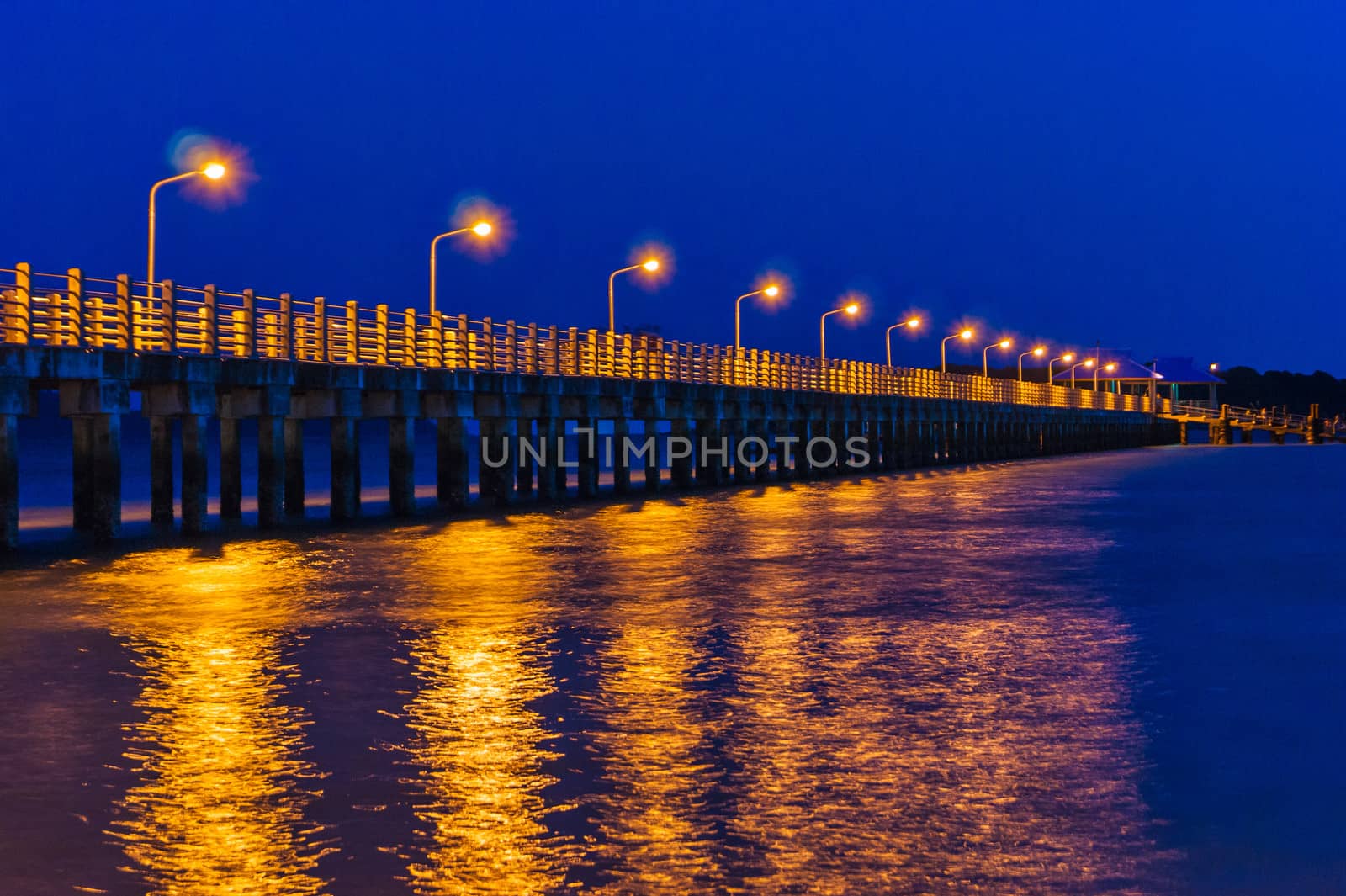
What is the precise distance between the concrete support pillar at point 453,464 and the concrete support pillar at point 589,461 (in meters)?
6.29

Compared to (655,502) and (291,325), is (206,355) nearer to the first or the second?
(291,325)

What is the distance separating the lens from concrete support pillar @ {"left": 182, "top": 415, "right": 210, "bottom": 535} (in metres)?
29.5

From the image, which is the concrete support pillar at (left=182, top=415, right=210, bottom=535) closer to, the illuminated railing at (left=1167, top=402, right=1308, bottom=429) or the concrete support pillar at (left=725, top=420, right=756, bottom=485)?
the concrete support pillar at (left=725, top=420, right=756, bottom=485)

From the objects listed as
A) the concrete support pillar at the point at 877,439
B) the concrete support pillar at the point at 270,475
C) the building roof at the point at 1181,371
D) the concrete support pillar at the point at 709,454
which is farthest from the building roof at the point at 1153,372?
the concrete support pillar at the point at 270,475

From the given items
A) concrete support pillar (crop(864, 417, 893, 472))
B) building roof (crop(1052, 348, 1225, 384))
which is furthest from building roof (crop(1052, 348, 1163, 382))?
concrete support pillar (crop(864, 417, 893, 472))

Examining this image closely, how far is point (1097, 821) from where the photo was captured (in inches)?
352

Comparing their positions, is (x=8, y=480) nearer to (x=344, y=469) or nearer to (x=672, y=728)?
(x=344, y=469)

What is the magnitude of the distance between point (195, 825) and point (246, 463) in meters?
86.8

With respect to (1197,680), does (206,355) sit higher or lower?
higher

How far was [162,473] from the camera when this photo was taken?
31.7m

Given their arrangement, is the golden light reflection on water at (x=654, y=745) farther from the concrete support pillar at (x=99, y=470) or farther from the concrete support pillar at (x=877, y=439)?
the concrete support pillar at (x=877, y=439)

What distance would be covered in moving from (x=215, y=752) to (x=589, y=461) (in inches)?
1369

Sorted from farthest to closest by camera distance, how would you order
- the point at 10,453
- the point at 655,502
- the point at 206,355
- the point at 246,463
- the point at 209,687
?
the point at 246,463, the point at 655,502, the point at 206,355, the point at 10,453, the point at 209,687

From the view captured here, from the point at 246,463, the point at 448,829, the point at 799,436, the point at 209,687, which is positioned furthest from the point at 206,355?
the point at 246,463
